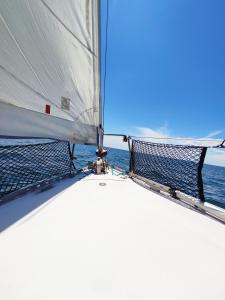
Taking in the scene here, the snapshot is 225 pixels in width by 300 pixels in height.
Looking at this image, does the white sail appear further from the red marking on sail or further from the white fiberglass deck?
the white fiberglass deck

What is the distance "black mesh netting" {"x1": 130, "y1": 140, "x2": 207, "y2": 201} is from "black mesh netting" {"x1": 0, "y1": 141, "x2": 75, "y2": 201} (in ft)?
Result: 4.73

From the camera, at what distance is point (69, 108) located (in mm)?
2148

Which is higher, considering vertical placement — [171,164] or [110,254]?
[171,164]

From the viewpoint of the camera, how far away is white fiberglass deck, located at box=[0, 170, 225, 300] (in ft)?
2.45

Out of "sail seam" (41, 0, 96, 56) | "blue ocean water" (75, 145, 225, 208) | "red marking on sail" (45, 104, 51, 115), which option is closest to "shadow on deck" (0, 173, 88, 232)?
"red marking on sail" (45, 104, 51, 115)

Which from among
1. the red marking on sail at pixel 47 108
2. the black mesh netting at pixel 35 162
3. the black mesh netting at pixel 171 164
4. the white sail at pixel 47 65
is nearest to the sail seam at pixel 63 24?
the white sail at pixel 47 65

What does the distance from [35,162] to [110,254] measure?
2.06m

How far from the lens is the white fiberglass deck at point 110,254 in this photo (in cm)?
75

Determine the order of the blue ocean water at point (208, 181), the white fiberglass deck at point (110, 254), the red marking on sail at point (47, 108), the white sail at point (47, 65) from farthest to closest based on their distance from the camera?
the blue ocean water at point (208, 181) < the red marking on sail at point (47, 108) < the white sail at point (47, 65) < the white fiberglass deck at point (110, 254)

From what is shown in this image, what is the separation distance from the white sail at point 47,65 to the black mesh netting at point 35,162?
0.62 m

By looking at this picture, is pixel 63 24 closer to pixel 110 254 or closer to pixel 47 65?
pixel 47 65

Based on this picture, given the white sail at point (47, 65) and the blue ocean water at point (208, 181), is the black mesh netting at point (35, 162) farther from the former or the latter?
the blue ocean water at point (208, 181)

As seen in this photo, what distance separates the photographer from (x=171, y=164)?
2.72 m

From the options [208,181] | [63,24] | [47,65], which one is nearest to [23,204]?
[47,65]
